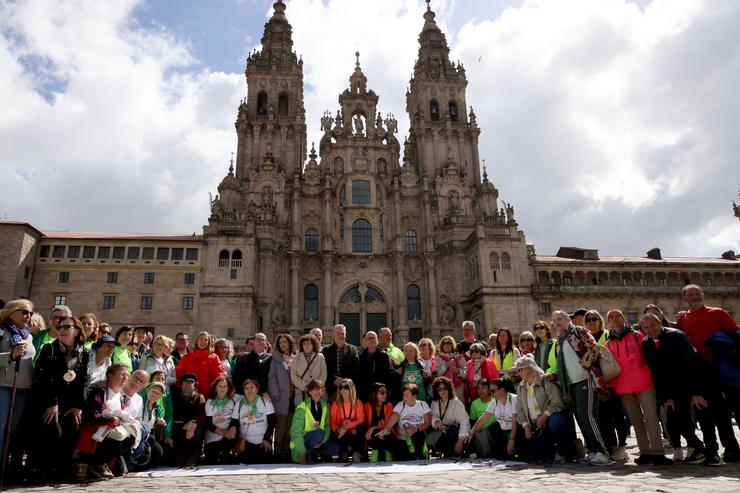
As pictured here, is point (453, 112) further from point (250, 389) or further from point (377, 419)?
point (250, 389)

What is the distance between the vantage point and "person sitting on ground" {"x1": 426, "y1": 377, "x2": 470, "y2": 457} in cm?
1037

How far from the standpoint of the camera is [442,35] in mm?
59438

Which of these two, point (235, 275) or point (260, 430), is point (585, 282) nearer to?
point (235, 275)

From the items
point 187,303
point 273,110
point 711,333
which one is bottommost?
point 711,333

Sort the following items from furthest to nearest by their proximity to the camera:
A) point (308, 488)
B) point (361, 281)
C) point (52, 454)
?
point (361, 281), point (52, 454), point (308, 488)

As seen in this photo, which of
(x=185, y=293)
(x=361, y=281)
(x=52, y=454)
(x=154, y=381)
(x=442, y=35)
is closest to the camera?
(x=52, y=454)

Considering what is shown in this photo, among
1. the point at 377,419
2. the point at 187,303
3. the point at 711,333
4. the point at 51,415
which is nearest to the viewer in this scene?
the point at 51,415

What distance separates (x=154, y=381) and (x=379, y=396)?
178 inches

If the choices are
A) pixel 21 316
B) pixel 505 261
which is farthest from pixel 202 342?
pixel 505 261

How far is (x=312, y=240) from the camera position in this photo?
152ft

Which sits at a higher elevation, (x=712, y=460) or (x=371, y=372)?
(x=371, y=372)

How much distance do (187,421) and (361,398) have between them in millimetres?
3670

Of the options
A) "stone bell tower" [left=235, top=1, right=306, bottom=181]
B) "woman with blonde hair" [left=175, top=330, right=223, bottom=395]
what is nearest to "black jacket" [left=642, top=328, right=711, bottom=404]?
"woman with blonde hair" [left=175, top=330, right=223, bottom=395]

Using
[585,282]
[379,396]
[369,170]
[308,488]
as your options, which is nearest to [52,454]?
[308,488]
